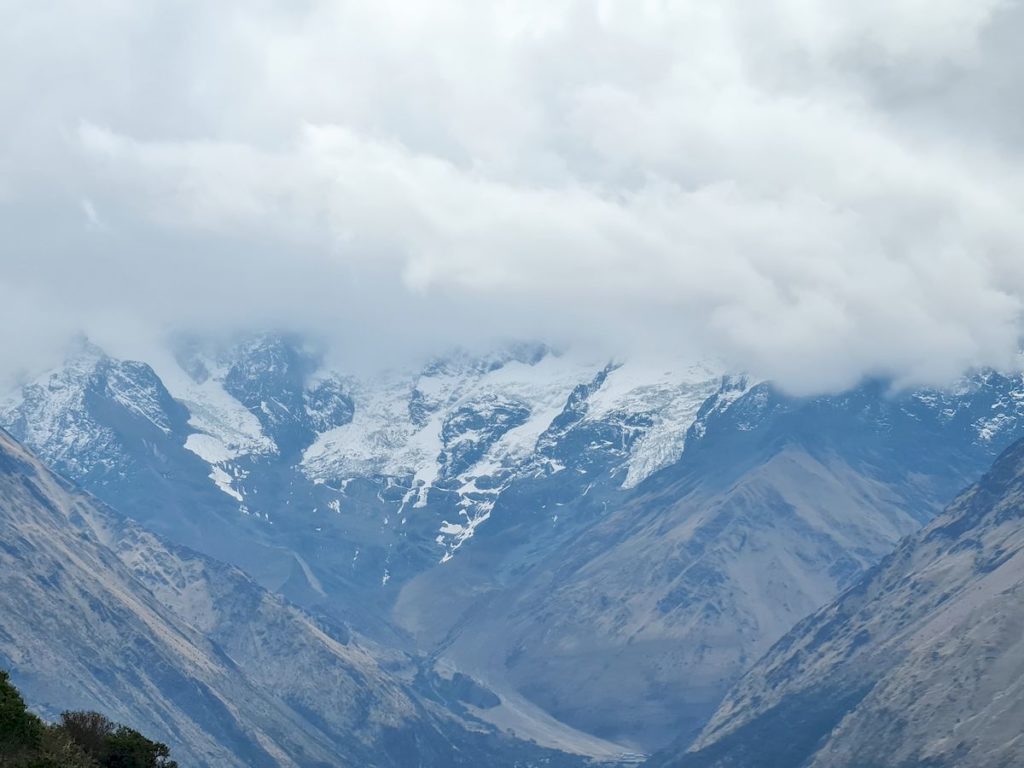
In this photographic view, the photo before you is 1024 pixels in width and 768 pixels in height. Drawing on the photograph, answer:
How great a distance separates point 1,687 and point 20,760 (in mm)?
10445

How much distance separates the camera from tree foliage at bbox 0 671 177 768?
138000mm

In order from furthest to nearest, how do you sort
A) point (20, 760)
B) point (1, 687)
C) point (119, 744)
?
point (119, 744) < point (1, 687) < point (20, 760)

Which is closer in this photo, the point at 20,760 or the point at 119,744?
the point at 20,760

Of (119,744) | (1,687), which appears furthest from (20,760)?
(119,744)

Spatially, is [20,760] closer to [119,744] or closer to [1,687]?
[1,687]

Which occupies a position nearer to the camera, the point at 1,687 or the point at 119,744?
the point at 1,687

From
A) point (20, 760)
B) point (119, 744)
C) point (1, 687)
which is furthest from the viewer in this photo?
point (119, 744)

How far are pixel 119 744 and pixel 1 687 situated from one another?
636 inches

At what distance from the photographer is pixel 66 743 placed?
146375mm

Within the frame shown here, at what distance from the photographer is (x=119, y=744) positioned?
15762 cm

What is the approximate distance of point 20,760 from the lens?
5344 inches

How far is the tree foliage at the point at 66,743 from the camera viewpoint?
453ft
